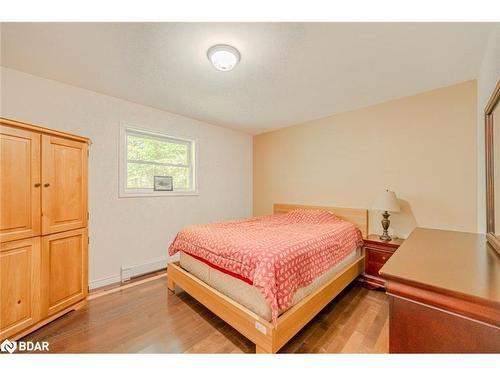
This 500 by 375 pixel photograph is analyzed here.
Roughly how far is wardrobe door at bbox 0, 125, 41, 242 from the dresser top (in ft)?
8.28

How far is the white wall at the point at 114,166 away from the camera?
229 centimetres

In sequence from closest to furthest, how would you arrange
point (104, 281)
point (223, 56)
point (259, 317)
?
point (259, 317)
point (223, 56)
point (104, 281)

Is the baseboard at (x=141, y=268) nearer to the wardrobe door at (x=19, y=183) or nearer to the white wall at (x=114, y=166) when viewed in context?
the white wall at (x=114, y=166)

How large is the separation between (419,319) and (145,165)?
337cm

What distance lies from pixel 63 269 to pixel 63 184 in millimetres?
803

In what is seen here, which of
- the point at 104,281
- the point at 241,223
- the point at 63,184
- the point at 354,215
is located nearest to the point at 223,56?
the point at 63,184

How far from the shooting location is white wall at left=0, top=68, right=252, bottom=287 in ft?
7.51

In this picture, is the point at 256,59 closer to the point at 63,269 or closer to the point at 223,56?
the point at 223,56

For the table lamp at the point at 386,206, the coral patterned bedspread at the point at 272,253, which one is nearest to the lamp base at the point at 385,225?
the table lamp at the point at 386,206

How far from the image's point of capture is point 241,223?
300 cm

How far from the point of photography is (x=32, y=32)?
1614 mm

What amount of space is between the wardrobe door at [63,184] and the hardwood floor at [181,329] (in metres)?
0.89
